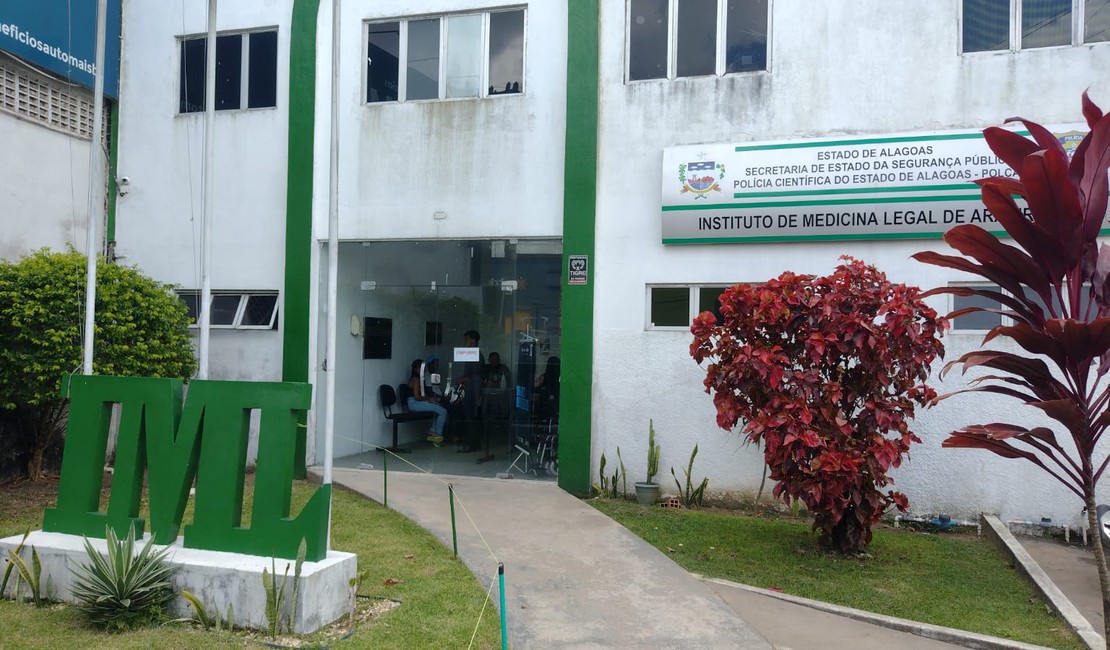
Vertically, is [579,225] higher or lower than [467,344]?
higher

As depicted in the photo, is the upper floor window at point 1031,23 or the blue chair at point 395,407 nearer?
the upper floor window at point 1031,23

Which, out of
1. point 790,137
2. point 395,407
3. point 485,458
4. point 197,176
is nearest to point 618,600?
point 485,458

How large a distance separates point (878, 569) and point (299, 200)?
7881 millimetres

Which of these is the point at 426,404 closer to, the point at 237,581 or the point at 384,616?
the point at 384,616

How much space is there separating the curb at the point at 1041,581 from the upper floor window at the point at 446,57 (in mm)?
7102

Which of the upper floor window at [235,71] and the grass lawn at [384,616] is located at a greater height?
the upper floor window at [235,71]

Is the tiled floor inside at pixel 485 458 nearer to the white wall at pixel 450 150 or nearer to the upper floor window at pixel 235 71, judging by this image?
the white wall at pixel 450 150

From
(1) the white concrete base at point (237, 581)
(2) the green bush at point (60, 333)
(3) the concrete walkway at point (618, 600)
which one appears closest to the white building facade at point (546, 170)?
(2) the green bush at point (60, 333)

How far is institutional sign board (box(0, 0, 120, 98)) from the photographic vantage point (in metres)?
9.61

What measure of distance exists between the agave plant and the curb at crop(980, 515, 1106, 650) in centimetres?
593

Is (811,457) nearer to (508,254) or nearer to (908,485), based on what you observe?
(908,485)

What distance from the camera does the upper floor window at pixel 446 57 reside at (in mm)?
10281

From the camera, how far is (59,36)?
33.6ft

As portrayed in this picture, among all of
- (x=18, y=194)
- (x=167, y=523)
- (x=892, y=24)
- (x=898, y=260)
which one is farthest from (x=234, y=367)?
(x=892, y=24)
